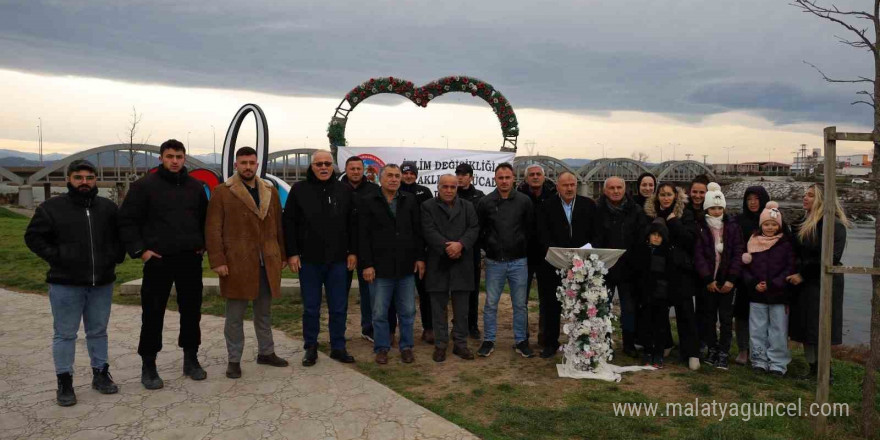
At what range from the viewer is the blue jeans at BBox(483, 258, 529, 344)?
18.3ft

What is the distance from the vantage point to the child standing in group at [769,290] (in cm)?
524

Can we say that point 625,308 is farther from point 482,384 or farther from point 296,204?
point 296,204

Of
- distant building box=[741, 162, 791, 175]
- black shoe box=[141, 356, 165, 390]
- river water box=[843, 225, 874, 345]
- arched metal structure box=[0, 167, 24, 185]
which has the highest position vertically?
distant building box=[741, 162, 791, 175]

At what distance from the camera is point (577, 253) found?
5184 mm

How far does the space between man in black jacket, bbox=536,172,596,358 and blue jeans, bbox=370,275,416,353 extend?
136cm

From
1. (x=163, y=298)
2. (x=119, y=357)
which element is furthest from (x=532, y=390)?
(x=119, y=357)

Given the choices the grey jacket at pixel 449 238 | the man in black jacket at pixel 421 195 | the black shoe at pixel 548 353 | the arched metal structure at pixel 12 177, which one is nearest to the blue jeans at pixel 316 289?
the grey jacket at pixel 449 238

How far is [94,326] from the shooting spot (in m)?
4.40

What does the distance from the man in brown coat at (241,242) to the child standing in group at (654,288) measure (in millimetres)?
3459

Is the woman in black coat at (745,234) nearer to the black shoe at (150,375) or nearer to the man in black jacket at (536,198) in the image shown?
the man in black jacket at (536,198)

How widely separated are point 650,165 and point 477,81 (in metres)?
103

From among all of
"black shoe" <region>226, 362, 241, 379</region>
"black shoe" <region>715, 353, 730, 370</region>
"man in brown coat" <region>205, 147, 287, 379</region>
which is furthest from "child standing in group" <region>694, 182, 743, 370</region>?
"black shoe" <region>226, 362, 241, 379</region>

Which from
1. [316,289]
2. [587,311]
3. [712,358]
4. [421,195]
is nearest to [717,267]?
[712,358]

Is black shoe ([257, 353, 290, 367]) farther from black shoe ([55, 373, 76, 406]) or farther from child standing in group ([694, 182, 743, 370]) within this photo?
child standing in group ([694, 182, 743, 370])
